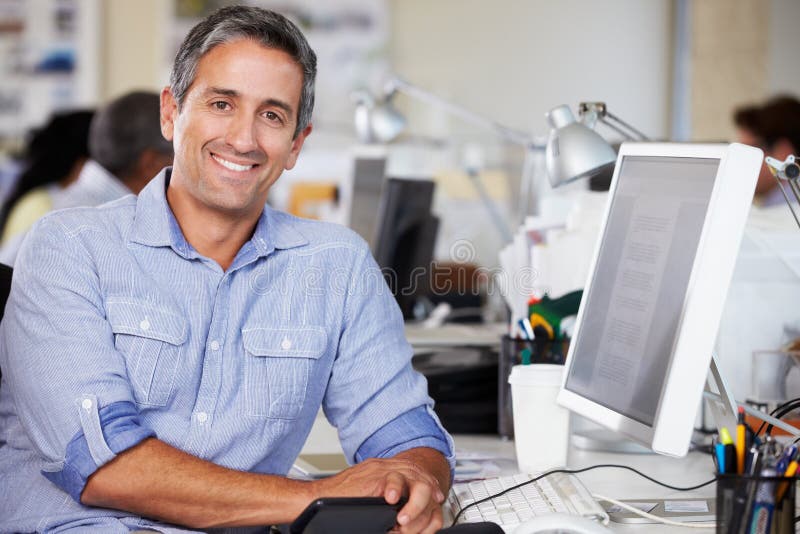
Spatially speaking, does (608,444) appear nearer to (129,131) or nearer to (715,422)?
(715,422)

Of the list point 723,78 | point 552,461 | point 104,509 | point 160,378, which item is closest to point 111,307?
point 160,378

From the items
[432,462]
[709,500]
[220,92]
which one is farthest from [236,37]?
[709,500]

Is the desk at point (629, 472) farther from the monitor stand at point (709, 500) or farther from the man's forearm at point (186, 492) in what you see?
the man's forearm at point (186, 492)

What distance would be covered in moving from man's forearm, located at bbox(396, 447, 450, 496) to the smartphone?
0.47ft

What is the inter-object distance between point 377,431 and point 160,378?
31cm

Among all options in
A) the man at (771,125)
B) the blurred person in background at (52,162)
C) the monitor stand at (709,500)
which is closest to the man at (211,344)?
the monitor stand at (709,500)

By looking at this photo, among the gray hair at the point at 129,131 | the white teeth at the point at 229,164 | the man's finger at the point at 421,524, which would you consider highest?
the white teeth at the point at 229,164

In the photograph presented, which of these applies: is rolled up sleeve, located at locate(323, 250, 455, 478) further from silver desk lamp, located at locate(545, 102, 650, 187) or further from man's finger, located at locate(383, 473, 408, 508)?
silver desk lamp, located at locate(545, 102, 650, 187)

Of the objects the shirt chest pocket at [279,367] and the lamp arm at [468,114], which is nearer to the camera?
the shirt chest pocket at [279,367]

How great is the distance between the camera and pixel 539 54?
5.39 m

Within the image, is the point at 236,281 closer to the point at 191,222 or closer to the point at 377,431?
the point at 191,222

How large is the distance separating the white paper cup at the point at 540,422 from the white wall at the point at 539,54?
402cm

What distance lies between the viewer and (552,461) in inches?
57.3

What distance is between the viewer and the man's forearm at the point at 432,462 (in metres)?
1.32
